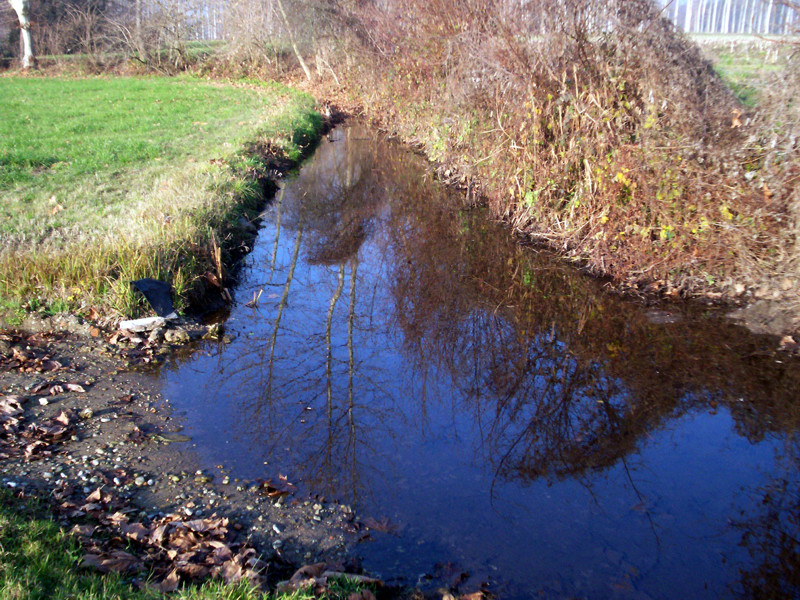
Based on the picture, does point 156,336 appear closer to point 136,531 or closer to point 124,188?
point 136,531

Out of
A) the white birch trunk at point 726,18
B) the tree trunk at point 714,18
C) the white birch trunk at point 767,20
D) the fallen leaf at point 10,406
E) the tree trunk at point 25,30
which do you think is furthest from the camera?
the tree trunk at point 25,30

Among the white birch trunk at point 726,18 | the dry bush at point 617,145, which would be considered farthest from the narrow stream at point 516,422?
the white birch trunk at point 726,18

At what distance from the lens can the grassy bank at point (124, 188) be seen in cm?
725

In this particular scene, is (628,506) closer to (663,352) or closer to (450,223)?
(663,352)

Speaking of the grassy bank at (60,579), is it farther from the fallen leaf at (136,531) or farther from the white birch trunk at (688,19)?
the white birch trunk at (688,19)

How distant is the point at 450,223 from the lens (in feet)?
38.3

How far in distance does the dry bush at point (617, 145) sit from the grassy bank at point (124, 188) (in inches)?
190

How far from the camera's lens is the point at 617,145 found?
9000mm

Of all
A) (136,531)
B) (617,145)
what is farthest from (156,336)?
(617,145)

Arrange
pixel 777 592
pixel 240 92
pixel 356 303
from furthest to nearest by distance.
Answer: pixel 240 92, pixel 356 303, pixel 777 592

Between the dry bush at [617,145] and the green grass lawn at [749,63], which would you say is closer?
the green grass lawn at [749,63]

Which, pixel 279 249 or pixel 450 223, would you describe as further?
pixel 450 223

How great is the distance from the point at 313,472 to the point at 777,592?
10.6 feet

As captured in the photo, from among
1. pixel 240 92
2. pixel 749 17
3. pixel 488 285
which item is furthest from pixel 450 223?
pixel 240 92
